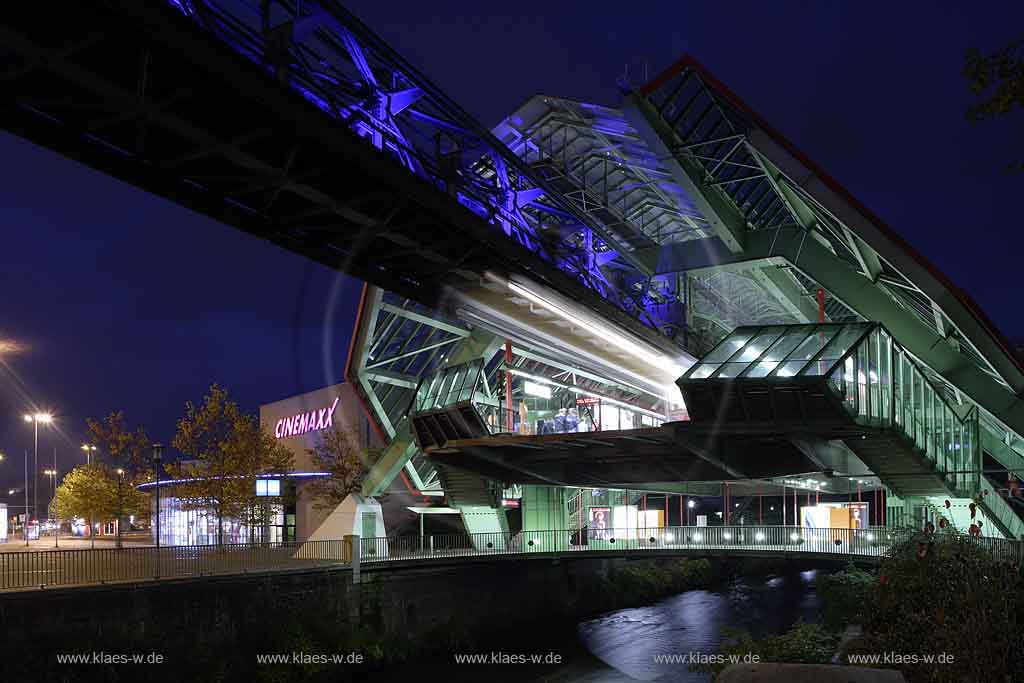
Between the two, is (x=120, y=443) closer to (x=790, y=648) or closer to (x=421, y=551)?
(x=421, y=551)

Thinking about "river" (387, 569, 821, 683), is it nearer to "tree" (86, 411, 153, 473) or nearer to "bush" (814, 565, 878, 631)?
"bush" (814, 565, 878, 631)

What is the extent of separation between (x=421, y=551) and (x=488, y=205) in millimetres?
19682

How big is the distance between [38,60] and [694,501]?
53.5 metres

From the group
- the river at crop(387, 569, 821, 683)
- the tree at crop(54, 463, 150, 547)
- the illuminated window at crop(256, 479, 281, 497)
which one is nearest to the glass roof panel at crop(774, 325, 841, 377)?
the river at crop(387, 569, 821, 683)

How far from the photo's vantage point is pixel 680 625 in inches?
1513

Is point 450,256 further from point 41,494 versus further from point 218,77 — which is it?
point 41,494

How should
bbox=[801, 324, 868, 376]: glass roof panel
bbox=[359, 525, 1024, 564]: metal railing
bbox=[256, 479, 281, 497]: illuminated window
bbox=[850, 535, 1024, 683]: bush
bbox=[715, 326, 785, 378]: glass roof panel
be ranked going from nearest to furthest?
bbox=[850, 535, 1024, 683]: bush
bbox=[801, 324, 868, 376]: glass roof panel
bbox=[715, 326, 785, 378]: glass roof panel
bbox=[359, 525, 1024, 564]: metal railing
bbox=[256, 479, 281, 497]: illuminated window

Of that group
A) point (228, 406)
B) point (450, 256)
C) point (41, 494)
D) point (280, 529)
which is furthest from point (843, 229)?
point (41, 494)

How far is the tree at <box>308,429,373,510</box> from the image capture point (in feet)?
168

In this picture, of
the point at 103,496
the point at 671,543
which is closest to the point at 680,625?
the point at 671,543

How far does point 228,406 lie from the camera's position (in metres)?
47.9

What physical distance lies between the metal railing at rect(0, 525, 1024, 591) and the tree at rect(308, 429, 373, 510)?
7.01 meters

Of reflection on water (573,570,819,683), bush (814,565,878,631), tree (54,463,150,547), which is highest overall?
tree (54,463,150,547)

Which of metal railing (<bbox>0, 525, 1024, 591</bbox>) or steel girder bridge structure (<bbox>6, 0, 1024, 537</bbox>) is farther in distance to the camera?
metal railing (<bbox>0, 525, 1024, 591</bbox>)
